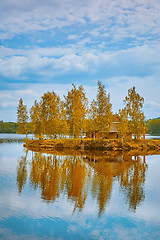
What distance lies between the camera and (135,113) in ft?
169

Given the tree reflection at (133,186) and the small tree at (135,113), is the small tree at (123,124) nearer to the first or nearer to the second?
the small tree at (135,113)

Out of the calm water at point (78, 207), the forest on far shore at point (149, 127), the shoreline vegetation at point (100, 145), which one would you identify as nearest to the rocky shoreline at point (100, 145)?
the shoreline vegetation at point (100, 145)

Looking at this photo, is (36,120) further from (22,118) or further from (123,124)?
(123,124)

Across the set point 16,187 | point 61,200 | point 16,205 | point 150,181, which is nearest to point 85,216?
point 61,200

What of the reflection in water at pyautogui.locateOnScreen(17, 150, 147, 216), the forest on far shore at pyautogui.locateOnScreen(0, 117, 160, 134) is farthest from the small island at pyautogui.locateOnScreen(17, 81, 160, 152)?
the forest on far shore at pyautogui.locateOnScreen(0, 117, 160, 134)

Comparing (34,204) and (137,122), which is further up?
(137,122)

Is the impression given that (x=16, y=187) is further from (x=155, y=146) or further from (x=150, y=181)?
(x=155, y=146)

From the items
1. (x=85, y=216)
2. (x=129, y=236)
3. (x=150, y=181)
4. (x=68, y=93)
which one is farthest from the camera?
(x=68, y=93)

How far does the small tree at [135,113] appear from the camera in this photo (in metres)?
51.2

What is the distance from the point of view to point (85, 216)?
10930 millimetres

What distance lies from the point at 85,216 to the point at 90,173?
1007 cm

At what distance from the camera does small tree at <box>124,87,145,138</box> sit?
5119cm

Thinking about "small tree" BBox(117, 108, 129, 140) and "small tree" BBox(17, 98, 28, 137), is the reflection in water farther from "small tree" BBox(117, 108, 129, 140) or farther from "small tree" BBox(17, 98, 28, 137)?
"small tree" BBox(17, 98, 28, 137)

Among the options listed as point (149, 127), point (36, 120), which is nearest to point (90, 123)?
point (36, 120)
